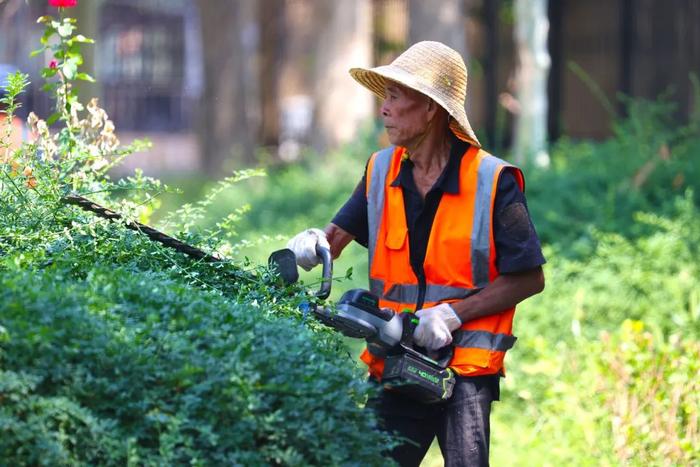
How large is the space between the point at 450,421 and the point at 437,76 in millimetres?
1157

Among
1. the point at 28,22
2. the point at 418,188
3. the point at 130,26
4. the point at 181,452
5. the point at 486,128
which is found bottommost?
the point at 181,452

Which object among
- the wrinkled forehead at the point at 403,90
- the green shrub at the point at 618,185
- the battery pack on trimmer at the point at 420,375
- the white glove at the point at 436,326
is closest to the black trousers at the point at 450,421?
the battery pack on trimmer at the point at 420,375

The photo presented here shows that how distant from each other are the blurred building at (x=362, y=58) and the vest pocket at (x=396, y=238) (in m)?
7.59

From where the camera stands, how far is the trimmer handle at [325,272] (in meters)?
3.85

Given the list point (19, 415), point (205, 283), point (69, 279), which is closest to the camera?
point (19, 415)

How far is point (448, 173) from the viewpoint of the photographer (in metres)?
4.26

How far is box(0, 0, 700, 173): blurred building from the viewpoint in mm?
14477

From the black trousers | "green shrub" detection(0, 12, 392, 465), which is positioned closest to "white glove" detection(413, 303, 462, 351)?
the black trousers

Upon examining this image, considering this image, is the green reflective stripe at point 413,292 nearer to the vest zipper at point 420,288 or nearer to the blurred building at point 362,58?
the vest zipper at point 420,288

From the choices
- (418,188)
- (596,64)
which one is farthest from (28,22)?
(418,188)

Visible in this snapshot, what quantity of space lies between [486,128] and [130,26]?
1686 cm

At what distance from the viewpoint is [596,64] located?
1589cm

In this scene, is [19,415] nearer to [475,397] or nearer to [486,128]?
[475,397]

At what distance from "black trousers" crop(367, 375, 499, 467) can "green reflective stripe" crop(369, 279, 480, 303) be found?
0.91ft
